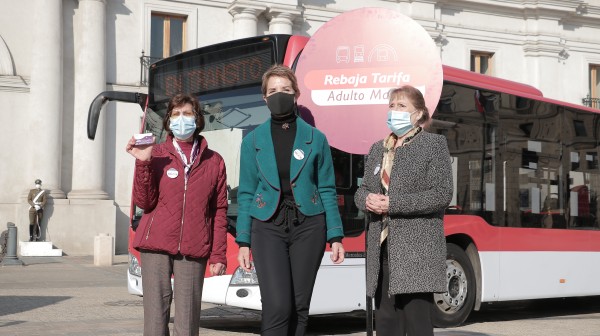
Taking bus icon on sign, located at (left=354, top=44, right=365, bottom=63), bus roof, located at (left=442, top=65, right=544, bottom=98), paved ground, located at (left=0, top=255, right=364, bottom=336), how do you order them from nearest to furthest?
bus icon on sign, located at (left=354, top=44, right=365, bottom=63) → paved ground, located at (left=0, top=255, right=364, bottom=336) → bus roof, located at (left=442, top=65, right=544, bottom=98)

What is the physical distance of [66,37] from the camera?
81.7 feet

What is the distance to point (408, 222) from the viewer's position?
513 cm

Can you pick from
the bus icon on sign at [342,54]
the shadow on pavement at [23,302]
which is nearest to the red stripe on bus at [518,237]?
the bus icon on sign at [342,54]

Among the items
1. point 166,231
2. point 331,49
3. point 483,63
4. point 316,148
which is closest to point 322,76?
point 331,49

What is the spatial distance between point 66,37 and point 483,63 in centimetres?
1463

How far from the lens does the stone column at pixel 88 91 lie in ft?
80.3

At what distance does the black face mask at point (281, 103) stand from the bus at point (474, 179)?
137 inches

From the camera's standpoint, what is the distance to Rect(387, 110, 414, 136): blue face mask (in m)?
5.26

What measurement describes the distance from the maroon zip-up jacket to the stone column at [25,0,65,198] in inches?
773

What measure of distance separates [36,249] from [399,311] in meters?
19.2

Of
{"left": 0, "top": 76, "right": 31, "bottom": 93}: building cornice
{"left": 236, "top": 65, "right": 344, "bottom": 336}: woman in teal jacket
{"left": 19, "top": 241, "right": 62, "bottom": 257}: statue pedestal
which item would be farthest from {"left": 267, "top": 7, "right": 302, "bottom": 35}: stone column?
{"left": 236, "top": 65, "right": 344, "bottom": 336}: woman in teal jacket

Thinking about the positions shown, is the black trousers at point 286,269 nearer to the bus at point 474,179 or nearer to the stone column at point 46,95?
the bus at point 474,179

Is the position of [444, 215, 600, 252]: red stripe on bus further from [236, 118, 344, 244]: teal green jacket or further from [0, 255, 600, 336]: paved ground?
[236, 118, 344, 244]: teal green jacket

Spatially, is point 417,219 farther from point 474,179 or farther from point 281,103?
point 474,179
